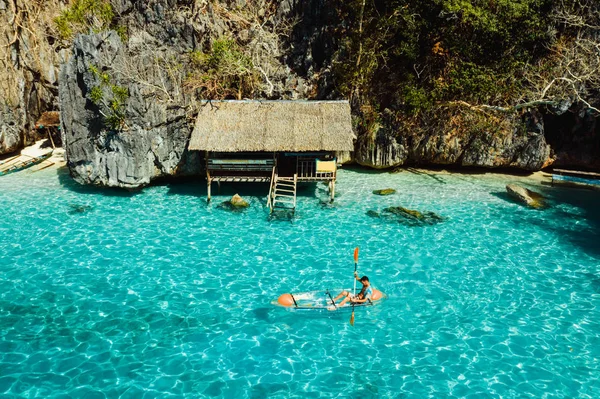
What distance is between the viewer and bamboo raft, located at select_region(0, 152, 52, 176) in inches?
1113

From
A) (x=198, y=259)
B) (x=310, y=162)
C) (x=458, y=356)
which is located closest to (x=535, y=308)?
(x=458, y=356)

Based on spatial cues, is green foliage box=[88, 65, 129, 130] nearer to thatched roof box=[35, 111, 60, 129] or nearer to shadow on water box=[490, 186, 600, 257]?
thatched roof box=[35, 111, 60, 129]

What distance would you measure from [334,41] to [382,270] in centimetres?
2040

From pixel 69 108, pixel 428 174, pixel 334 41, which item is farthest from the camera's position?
pixel 334 41

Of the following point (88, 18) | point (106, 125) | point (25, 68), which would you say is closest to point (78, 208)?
point (106, 125)

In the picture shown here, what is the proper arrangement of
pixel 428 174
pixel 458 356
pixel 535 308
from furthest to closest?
pixel 428 174
pixel 535 308
pixel 458 356

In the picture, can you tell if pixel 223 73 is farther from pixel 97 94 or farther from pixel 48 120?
pixel 48 120

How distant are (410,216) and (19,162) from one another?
2638 cm

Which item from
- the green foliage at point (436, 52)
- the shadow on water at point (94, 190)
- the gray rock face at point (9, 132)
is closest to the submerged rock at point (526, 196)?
the green foliage at point (436, 52)

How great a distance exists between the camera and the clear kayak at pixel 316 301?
14.2 metres

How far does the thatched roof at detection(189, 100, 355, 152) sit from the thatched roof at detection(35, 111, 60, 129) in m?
15.6

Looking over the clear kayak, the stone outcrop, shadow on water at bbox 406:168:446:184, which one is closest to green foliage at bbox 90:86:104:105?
the stone outcrop

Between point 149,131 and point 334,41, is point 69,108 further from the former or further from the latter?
point 334,41

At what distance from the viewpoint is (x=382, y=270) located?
1714cm
